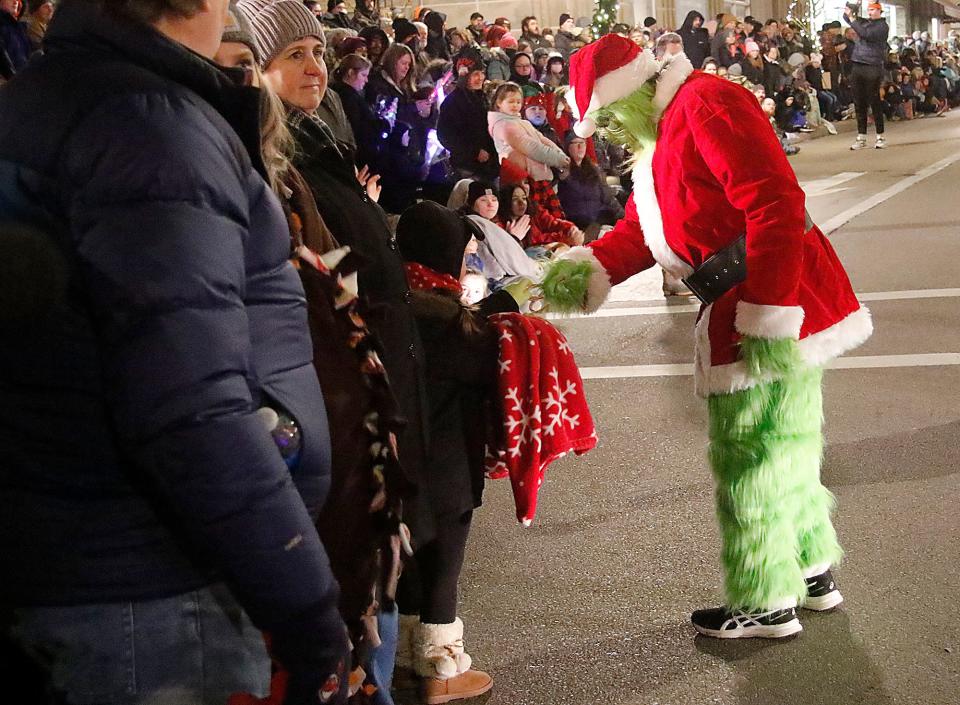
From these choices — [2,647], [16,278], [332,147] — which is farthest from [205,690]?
[332,147]

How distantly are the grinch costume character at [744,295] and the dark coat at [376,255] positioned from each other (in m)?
1.02

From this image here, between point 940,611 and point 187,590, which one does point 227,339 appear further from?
point 940,611

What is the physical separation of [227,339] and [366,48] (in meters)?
10.9

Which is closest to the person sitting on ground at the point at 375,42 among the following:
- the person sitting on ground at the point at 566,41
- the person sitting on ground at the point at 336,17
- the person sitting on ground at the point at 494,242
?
the person sitting on ground at the point at 336,17

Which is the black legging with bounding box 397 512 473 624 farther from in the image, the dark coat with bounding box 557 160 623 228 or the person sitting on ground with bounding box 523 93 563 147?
the person sitting on ground with bounding box 523 93 563 147

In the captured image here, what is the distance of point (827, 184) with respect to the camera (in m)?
16.3

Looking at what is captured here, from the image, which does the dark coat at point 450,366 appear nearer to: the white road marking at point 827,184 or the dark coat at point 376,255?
the dark coat at point 376,255

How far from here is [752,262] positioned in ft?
11.0

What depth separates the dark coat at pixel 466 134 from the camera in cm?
1142

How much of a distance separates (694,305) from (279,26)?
659cm

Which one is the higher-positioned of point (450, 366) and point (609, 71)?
point (609, 71)

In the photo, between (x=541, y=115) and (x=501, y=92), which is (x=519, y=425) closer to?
(x=501, y=92)

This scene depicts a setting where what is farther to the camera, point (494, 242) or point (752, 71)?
point (752, 71)

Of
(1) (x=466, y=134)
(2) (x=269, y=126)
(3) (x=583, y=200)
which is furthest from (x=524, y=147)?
(2) (x=269, y=126)
